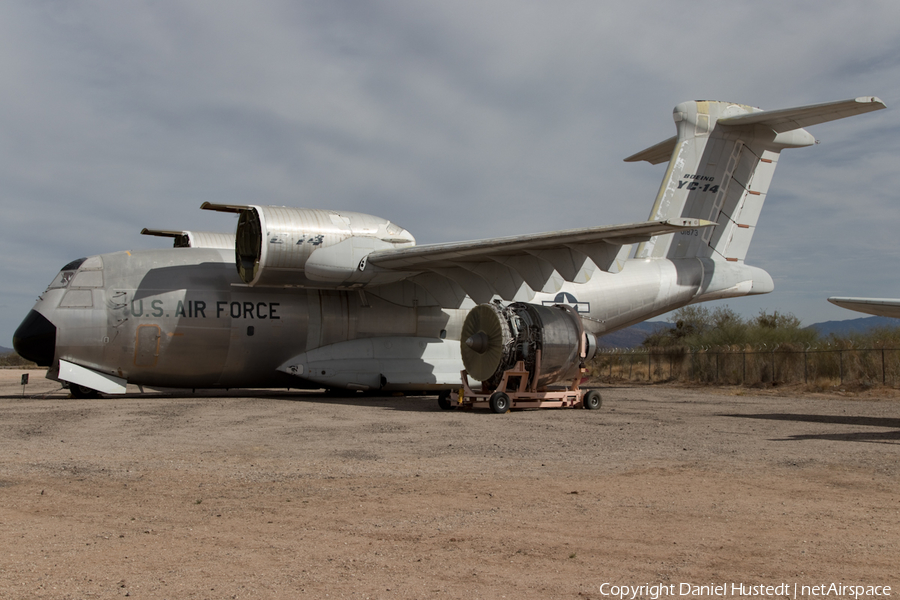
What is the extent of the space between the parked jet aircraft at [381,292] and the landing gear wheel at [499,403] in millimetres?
806

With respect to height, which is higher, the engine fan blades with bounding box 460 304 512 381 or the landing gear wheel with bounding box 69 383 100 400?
the engine fan blades with bounding box 460 304 512 381

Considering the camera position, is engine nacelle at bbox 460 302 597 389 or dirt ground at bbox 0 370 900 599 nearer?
dirt ground at bbox 0 370 900 599

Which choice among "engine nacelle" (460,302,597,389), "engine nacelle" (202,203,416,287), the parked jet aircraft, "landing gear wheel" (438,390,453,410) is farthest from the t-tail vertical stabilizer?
"landing gear wheel" (438,390,453,410)

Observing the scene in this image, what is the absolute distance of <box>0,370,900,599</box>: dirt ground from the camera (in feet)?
12.5

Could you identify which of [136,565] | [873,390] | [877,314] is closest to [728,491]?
[136,565]

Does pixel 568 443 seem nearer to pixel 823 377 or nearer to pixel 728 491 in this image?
pixel 728 491

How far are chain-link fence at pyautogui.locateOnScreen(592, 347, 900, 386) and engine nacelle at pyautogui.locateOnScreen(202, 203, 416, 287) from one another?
16.3m

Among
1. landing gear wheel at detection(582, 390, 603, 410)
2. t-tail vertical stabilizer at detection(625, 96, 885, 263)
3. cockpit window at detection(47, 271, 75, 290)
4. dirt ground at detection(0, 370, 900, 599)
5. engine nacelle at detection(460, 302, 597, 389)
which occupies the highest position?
t-tail vertical stabilizer at detection(625, 96, 885, 263)

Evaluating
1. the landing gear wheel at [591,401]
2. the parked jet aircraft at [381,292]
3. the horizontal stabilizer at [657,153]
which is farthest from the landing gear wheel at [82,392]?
the horizontal stabilizer at [657,153]

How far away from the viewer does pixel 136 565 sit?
13.0ft

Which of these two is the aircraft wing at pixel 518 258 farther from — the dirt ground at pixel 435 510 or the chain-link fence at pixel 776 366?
the chain-link fence at pixel 776 366

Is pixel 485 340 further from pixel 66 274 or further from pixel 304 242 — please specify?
pixel 66 274

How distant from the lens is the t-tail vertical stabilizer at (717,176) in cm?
1997

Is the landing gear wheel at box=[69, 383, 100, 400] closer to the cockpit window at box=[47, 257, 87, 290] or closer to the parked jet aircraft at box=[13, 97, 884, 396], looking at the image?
the parked jet aircraft at box=[13, 97, 884, 396]
